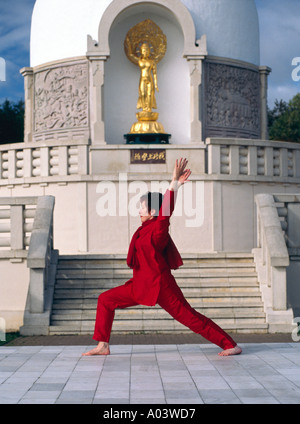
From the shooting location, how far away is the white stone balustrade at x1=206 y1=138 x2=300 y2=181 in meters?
17.3

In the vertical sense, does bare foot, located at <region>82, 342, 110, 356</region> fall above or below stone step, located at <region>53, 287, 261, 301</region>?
below

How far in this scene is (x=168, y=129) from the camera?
20.9 metres

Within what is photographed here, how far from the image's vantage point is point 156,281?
26.6 ft

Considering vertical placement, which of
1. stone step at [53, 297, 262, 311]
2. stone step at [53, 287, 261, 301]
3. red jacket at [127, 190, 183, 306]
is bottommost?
stone step at [53, 297, 262, 311]

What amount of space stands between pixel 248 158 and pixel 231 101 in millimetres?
3880

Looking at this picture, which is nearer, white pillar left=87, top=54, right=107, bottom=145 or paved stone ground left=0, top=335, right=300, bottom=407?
paved stone ground left=0, top=335, right=300, bottom=407

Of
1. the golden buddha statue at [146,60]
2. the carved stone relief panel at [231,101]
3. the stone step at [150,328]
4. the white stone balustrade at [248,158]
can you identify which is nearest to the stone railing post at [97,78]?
the golden buddha statue at [146,60]

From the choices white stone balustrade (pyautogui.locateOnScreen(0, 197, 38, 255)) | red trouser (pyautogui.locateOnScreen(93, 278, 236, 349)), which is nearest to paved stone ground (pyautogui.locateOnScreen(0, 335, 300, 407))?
red trouser (pyautogui.locateOnScreen(93, 278, 236, 349))


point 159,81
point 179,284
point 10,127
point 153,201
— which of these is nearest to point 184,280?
point 179,284

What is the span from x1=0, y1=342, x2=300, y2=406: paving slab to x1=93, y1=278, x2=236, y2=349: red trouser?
0.90 ft

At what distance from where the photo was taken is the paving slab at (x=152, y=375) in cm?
621

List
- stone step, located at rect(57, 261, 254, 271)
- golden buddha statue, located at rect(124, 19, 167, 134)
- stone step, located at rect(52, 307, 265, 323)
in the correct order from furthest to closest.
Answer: golden buddha statue, located at rect(124, 19, 167, 134) < stone step, located at rect(57, 261, 254, 271) < stone step, located at rect(52, 307, 265, 323)

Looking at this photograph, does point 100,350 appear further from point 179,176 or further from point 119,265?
point 119,265

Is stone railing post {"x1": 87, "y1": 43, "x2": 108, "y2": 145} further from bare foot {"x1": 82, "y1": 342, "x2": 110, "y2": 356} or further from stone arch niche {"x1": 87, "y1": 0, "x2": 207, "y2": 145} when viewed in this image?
bare foot {"x1": 82, "y1": 342, "x2": 110, "y2": 356}
